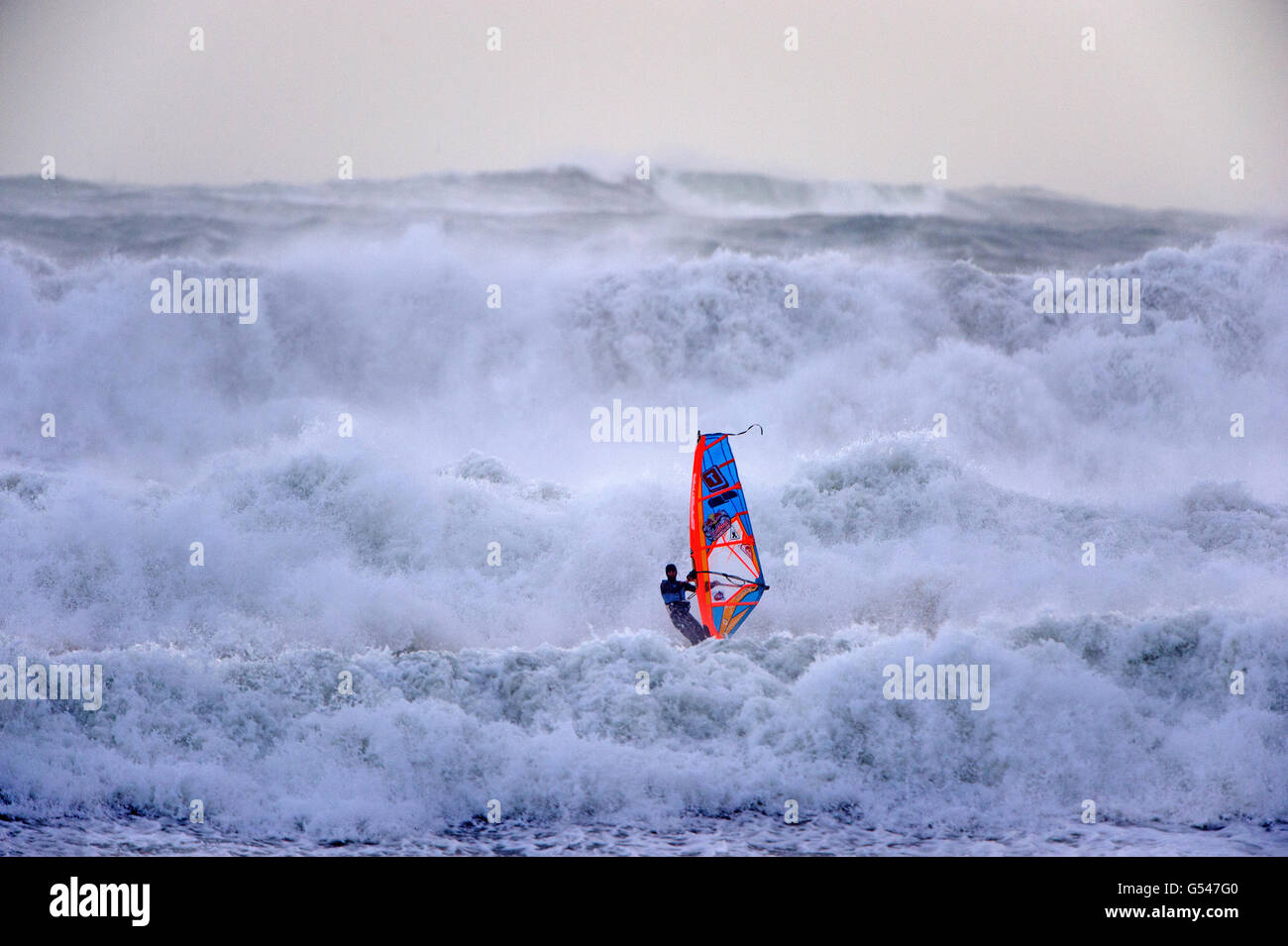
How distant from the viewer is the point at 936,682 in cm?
773

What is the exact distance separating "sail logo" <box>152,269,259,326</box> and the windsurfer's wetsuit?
10.3 m

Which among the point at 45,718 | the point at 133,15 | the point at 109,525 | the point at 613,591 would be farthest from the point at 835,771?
the point at 133,15

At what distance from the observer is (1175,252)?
16000 mm

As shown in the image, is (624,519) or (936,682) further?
(624,519)

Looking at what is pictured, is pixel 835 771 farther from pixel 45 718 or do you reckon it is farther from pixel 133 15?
pixel 133 15

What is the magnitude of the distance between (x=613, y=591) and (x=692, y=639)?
7.28 feet

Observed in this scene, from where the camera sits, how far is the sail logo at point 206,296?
52.2 ft

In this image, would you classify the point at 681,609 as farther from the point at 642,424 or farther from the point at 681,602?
the point at 642,424

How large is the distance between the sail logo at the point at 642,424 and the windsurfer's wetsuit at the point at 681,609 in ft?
20.8
